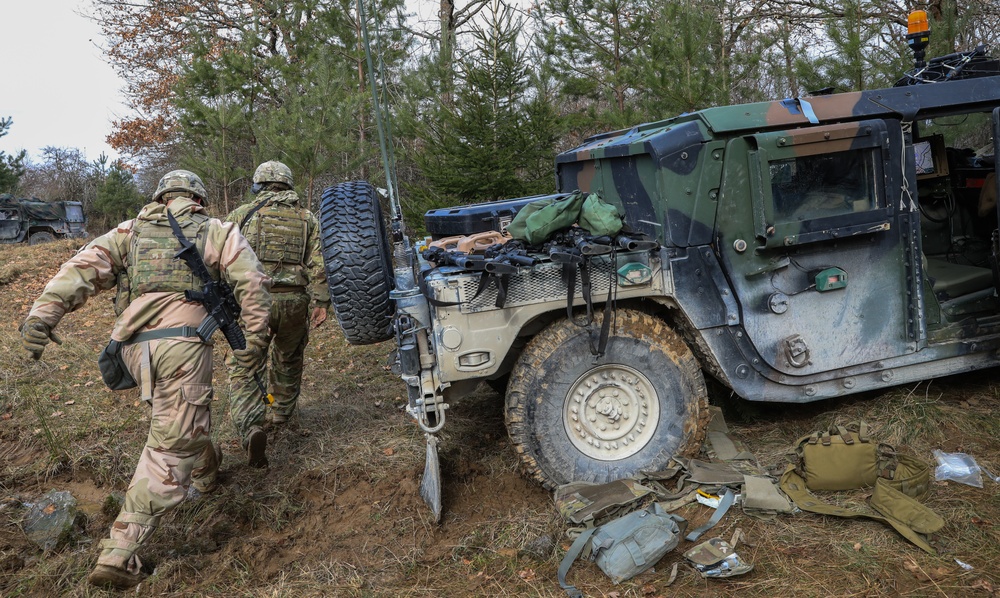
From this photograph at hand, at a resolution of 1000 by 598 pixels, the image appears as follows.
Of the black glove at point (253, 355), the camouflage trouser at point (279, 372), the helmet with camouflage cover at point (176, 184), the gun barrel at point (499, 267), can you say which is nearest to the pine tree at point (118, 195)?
the camouflage trouser at point (279, 372)

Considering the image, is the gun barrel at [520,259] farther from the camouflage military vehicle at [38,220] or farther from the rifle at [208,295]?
the camouflage military vehicle at [38,220]

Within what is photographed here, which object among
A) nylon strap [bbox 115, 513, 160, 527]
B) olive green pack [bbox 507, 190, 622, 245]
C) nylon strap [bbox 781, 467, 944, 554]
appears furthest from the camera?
olive green pack [bbox 507, 190, 622, 245]

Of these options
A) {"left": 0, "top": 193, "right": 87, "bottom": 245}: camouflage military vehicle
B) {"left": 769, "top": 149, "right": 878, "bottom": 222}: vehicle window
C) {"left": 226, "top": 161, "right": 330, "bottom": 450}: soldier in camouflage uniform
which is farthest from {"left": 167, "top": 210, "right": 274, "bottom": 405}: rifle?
{"left": 0, "top": 193, "right": 87, "bottom": 245}: camouflage military vehicle

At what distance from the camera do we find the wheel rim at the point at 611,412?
380cm

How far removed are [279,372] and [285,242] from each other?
900mm

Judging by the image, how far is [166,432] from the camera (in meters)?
3.51

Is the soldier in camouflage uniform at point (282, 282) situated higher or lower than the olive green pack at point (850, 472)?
higher

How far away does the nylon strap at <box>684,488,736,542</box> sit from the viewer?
3.25 meters

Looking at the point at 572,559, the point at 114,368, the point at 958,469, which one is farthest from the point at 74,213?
the point at 958,469

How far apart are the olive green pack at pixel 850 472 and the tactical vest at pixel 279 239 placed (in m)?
3.26

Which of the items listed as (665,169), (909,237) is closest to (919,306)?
(909,237)

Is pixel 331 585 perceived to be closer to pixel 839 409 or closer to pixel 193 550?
pixel 193 550

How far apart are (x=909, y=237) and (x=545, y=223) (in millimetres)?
1935

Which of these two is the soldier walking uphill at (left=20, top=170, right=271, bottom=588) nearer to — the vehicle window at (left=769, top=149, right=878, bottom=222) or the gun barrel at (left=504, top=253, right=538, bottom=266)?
the gun barrel at (left=504, top=253, right=538, bottom=266)
